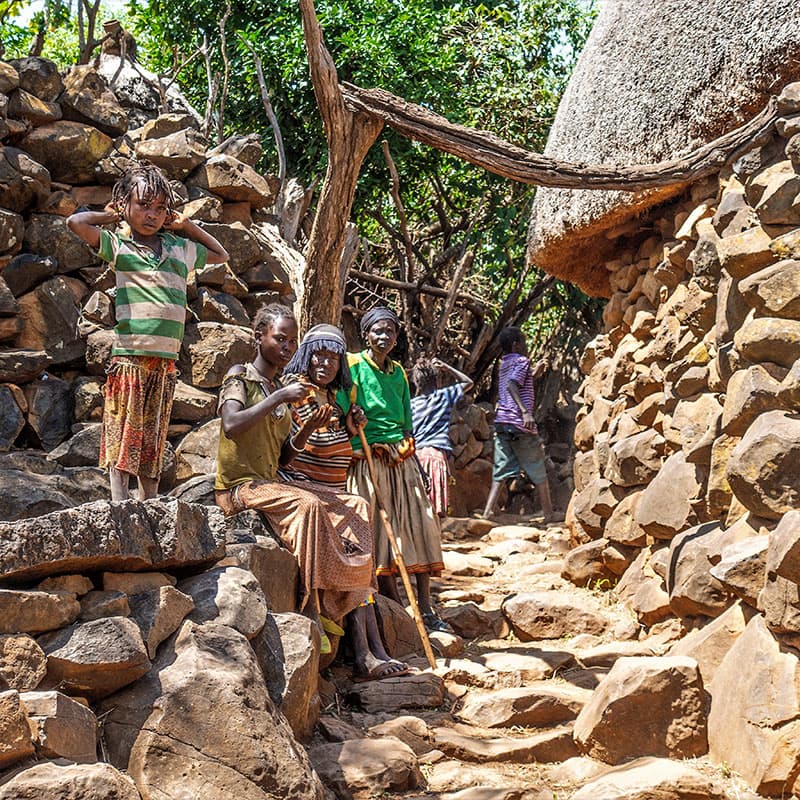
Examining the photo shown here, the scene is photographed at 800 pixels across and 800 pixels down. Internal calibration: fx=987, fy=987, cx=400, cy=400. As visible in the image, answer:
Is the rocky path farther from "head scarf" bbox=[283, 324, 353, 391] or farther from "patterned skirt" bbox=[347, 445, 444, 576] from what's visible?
"head scarf" bbox=[283, 324, 353, 391]

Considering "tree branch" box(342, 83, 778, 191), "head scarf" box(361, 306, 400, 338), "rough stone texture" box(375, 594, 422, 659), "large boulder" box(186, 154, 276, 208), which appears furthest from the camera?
"large boulder" box(186, 154, 276, 208)

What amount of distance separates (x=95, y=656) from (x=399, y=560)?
2076mm

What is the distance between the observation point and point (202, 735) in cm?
264

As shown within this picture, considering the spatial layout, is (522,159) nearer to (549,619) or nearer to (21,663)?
(549,619)

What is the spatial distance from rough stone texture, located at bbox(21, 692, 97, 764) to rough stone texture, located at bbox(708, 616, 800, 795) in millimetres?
2061

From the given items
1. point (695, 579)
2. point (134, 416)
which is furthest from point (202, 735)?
point (695, 579)

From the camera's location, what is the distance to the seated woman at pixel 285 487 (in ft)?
12.6

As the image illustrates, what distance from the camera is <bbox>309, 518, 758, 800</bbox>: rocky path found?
3168mm

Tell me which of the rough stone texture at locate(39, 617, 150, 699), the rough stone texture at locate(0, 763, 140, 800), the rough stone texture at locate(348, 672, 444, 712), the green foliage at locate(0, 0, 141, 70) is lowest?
the rough stone texture at locate(348, 672, 444, 712)

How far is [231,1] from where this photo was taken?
9.76m

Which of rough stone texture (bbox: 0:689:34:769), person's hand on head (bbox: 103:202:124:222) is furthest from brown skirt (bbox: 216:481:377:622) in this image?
rough stone texture (bbox: 0:689:34:769)

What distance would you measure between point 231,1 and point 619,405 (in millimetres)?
6319

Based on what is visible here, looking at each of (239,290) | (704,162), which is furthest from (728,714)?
(239,290)

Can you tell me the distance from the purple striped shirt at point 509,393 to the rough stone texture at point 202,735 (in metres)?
5.16
